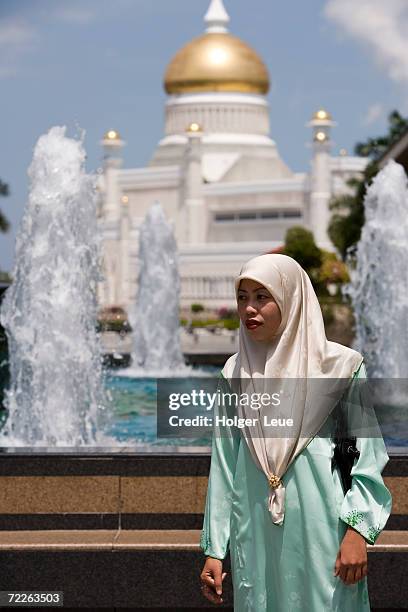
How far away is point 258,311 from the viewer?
344 centimetres

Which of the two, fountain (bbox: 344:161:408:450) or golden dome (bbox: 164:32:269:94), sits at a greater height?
golden dome (bbox: 164:32:269:94)

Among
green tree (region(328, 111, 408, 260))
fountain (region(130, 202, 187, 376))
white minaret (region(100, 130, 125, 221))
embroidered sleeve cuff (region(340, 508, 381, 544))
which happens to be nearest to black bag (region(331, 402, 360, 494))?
embroidered sleeve cuff (region(340, 508, 381, 544))

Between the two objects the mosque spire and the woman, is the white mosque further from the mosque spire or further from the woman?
the woman

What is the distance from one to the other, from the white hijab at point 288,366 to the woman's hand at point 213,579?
8.0 inches

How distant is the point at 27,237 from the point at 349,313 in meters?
16.1

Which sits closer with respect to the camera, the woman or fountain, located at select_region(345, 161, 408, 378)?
the woman

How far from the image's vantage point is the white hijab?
3.44 meters

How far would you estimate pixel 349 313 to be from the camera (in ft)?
85.6

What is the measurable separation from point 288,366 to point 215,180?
75891mm

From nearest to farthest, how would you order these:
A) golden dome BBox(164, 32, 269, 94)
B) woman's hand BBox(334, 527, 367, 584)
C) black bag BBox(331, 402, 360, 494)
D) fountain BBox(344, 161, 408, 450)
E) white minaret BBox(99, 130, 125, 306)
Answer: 1. woman's hand BBox(334, 527, 367, 584)
2. black bag BBox(331, 402, 360, 494)
3. fountain BBox(344, 161, 408, 450)
4. white minaret BBox(99, 130, 125, 306)
5. golden dome BBox(164, 32, 269, 94)

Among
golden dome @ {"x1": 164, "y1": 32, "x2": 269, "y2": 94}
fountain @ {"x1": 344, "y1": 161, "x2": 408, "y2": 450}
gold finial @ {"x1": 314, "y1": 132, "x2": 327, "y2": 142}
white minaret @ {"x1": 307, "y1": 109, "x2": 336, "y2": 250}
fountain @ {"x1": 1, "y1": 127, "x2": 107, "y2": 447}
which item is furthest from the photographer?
golden dome @ {"x1": 164, "y1": 32, "x2": 269, "y2": 94}

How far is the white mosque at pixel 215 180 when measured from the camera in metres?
68.8

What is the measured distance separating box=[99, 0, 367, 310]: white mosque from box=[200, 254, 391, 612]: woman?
60.4 metres

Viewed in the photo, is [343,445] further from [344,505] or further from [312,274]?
[312,274]
